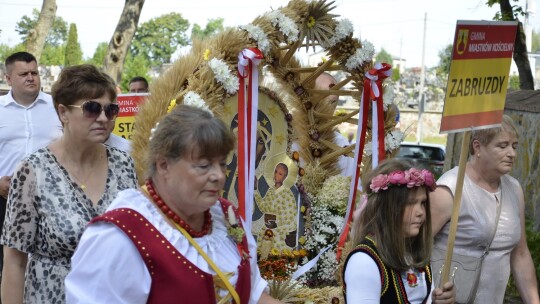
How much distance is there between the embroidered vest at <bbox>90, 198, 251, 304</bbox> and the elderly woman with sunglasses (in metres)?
1.15

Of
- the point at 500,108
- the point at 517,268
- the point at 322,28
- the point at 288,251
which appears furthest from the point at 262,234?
the point at 500,108

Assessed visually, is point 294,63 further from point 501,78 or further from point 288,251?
point 501,78

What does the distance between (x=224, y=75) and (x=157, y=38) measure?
99.8 metres

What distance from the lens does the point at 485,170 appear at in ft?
16.1

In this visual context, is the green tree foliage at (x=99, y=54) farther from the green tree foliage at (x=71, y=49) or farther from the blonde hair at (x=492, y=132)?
the blonde hair at (x=492, y=132)

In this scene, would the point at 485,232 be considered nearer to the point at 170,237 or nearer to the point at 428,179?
the point at 428,179

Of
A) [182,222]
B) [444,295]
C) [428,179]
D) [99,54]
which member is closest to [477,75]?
[428,179]

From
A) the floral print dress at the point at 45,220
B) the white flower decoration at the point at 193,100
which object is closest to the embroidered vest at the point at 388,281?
Result: the floral print dress at the point at 45,220

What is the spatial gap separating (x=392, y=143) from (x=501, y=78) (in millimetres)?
2509

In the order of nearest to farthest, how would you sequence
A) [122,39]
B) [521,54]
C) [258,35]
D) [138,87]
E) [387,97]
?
[258,35]
[387,97]
[138,87]
[521,54]
[122,39]

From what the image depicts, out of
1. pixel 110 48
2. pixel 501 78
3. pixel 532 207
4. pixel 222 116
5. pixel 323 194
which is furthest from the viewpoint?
pixel 110 48

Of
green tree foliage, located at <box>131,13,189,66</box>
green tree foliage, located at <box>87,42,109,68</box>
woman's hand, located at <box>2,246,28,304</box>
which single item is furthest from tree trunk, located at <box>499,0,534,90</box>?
green tree foliage, located at <box>131,13,189,66</box>

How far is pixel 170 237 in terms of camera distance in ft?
9.03

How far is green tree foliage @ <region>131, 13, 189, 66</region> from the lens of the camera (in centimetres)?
10219
